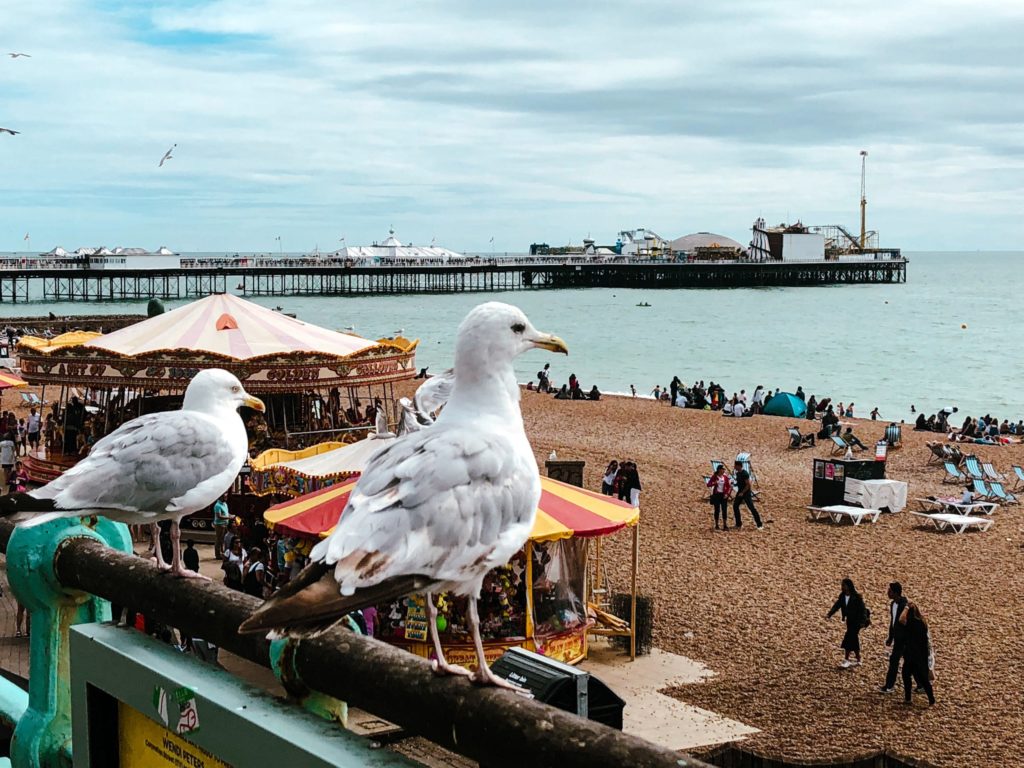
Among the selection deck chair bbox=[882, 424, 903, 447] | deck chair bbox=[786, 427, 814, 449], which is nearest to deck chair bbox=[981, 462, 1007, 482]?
deck chair bbox=[882, 424, 903, 447]

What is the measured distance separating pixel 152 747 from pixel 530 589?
799 cm

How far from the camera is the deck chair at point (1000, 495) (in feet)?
64.4

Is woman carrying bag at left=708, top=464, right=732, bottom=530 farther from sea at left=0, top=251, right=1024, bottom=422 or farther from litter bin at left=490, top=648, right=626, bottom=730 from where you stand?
sea at left=0, top=251, right=1024, bottom=422

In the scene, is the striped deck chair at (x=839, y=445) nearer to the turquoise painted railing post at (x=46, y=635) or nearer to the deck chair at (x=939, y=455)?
the deck chair at (x=939, y=455)

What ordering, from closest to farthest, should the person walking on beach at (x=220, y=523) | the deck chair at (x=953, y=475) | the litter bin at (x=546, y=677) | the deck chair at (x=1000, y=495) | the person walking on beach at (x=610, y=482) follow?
the litter bin at (x=546, y=677), the person walking on beach at (x=220, y=523), the person walking on beach at (x=610, y=482), the deck chair at (x=1000, y=495), the deck chair at (x=953, y=475)

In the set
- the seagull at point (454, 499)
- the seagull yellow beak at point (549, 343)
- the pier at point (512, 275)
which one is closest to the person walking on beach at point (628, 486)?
the seagull yellow beak at point (549, 343)

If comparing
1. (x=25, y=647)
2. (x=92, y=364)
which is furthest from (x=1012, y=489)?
(x=25, y=647)

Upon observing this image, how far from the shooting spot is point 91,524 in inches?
125

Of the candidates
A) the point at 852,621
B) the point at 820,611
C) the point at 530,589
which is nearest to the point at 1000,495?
the point at 820,611

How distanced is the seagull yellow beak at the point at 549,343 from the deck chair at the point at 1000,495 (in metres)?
18.2

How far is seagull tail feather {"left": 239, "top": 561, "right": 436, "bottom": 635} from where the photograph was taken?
2.01m

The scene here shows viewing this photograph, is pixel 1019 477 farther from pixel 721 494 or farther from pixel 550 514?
pixel 550 514

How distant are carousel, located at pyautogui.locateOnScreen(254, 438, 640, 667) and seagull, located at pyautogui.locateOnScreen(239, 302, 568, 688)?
21.2 ft

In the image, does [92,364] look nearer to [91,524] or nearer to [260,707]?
[91,524]
